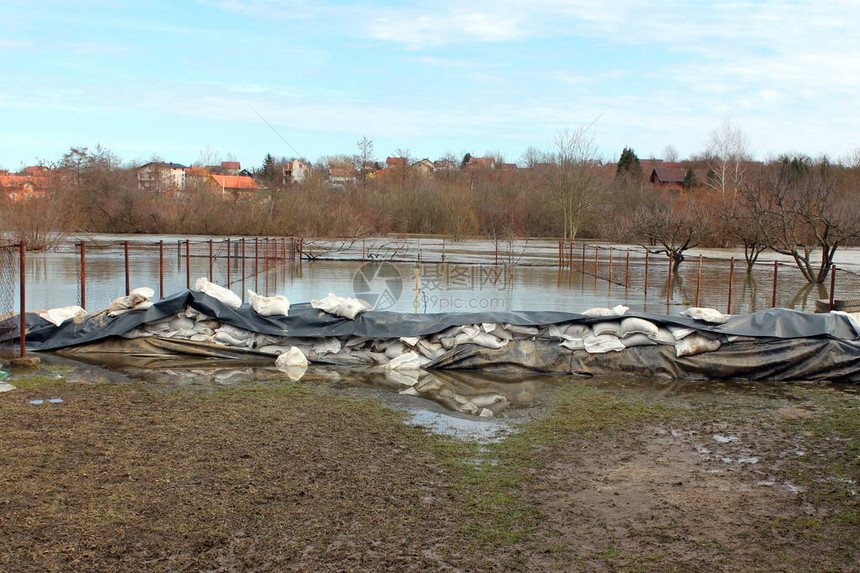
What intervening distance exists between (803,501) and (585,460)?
157 cm

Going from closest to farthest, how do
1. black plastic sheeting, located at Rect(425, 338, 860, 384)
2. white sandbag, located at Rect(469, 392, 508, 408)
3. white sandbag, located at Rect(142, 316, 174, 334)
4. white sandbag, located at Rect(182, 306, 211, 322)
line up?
white sandbag, located at Rect(469, 392, 508, 408) → black plastic sheeting, located at Rect(425, 338, 860, 384) → white sandbag, located at Rect(142, 316, 174, 334) → white sandbag, located at Rect(182, 306, 211, 322)

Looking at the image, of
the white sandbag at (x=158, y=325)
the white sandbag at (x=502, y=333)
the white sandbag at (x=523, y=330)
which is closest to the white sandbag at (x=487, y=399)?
the white sandbag at (x=502, y=333)

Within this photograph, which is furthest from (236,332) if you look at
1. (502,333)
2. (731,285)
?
(731,285)

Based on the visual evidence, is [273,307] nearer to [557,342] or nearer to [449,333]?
[449,333]

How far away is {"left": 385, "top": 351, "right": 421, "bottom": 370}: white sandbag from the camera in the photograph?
9.96m

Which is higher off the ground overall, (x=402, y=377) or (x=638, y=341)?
(x=638, y=341)

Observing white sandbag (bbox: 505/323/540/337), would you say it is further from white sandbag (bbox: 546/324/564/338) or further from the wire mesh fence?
the wire mesh fence

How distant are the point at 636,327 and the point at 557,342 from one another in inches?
40.5

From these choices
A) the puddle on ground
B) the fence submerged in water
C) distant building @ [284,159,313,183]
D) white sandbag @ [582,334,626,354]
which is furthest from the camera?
distant building @ [284,159,313,183]

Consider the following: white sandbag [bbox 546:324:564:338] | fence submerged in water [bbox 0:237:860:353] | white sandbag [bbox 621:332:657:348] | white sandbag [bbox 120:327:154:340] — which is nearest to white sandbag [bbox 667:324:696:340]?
white sandbag [bbox 621:332:657:348]

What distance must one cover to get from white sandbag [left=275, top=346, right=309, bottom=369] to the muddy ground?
6.45 ft

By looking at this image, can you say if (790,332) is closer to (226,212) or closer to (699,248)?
(699,248)

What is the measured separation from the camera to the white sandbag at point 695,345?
9.75m

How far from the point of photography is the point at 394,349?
10.3m
